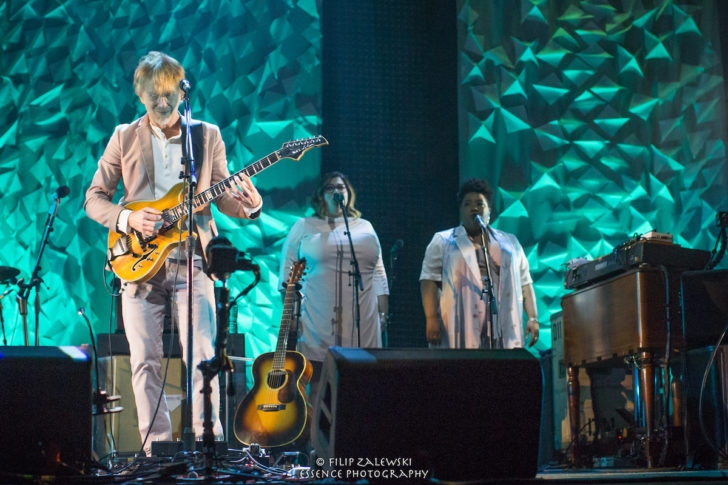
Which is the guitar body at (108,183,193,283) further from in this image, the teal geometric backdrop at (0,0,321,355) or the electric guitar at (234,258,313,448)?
the teal geometric backdrop at (0,0,321,355)

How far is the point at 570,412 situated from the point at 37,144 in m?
4.52

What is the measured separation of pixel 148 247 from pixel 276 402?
4.21 feet

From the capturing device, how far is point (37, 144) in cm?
636

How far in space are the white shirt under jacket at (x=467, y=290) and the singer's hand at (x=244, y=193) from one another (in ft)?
4.48

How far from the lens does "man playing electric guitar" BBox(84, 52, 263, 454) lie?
4.06 m

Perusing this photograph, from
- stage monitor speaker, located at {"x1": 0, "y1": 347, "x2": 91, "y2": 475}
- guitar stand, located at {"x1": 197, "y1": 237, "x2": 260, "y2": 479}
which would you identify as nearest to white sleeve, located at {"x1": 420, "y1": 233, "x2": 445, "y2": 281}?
guitar stand, located at {"x1": 197, "y1": 237, "x2": 260, "y2": 479}

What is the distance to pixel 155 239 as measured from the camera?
4148mm

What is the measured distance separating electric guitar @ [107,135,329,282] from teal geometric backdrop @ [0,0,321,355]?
2.05 m

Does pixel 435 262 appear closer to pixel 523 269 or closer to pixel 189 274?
pixel 523 269

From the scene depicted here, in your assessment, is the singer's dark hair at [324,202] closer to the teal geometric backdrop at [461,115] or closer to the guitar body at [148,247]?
the teal geometric backdrop at [461,115]

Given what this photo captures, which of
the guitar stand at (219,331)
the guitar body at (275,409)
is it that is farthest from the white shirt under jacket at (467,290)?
the guitar stand at (219,331)

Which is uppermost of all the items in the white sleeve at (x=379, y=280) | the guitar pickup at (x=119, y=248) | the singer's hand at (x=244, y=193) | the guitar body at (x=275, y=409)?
the singer's hand at (x=244, y=193)

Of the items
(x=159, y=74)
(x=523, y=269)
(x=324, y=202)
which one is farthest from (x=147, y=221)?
(x=523, y=269)

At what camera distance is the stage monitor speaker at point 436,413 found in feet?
9.00
